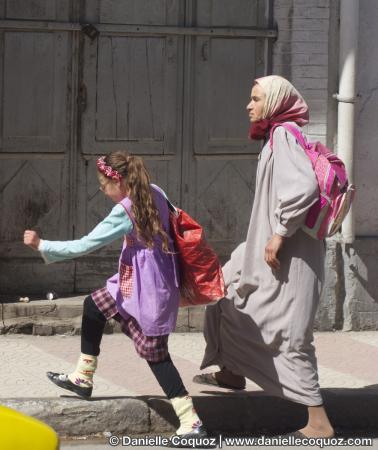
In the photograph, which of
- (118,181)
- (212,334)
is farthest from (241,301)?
(118,181)

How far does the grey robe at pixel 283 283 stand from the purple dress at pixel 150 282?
1.49 ft

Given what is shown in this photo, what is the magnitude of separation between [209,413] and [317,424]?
713mm

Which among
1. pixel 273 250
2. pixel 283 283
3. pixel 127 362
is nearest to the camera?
pixel 273 250

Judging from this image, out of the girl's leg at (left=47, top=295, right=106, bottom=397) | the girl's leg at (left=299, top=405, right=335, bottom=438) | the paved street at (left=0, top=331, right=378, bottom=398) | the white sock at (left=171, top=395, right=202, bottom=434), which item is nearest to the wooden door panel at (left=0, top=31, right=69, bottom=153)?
the paved street at (left=0, top=331, right=378, bottom=398)

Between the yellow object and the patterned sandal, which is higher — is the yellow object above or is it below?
above

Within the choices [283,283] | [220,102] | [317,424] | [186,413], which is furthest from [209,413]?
[220,102]

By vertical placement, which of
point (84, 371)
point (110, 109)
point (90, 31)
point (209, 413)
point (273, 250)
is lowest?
point (209, 413)

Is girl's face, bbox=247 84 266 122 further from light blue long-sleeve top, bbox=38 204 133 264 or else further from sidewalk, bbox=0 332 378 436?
sidewalk, bbox=0 332 378 436

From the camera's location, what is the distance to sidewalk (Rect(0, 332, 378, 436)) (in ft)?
21.8

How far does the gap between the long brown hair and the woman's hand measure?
20.5 inches

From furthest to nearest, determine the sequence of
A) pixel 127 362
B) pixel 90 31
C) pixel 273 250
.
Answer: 1. pixel 90 31
2. pixel 127 362
3. pixel 273 250

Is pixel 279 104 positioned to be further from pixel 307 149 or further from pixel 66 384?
pixel 66 384

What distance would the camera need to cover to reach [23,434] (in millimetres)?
4012

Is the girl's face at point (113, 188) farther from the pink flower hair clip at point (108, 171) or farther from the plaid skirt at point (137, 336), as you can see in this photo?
the plaid skirt at point (137, 336)
